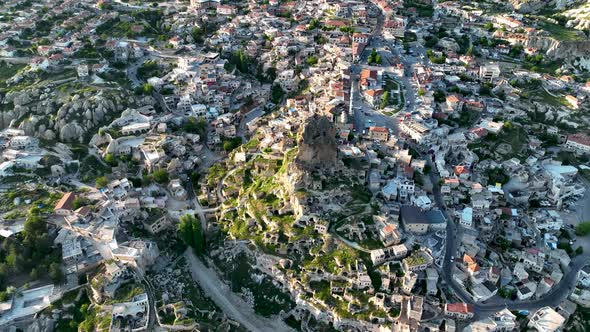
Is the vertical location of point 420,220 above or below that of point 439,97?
below

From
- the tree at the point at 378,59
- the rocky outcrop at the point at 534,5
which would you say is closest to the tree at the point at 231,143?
the tree at the point at 378,59

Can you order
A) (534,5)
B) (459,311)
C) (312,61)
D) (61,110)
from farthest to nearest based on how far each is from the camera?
(534,5)
(312,61)
(61,110)
(459,311)

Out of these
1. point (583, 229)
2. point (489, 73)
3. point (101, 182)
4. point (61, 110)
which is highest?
point (61, 110)

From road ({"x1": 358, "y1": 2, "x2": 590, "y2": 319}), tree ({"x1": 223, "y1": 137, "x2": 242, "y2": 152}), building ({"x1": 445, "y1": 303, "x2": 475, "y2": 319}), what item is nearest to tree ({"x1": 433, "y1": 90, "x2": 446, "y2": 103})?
road ({"x1": 358, "y1": 2, "x2": 590, "y2": 319})

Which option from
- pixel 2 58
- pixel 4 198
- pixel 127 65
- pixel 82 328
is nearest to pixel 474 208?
A: pixel 82 328

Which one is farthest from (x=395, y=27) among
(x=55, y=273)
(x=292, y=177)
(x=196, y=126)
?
(x=55, y=273)

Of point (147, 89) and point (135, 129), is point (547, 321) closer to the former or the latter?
point (135, 129)

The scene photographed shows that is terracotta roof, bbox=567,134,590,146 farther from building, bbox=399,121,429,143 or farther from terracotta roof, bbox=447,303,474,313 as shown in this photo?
terracotta roof, bbox=447,303,474,313
